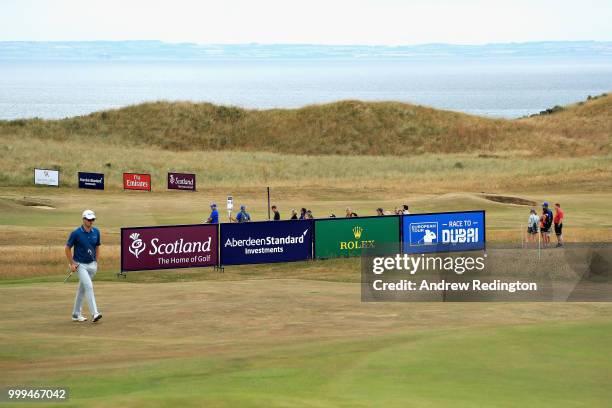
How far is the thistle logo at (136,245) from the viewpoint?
28094 millimetres

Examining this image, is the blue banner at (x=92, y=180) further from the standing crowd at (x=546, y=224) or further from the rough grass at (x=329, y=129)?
the standing crowd at (x=546, y=224)

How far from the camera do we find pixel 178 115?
116m

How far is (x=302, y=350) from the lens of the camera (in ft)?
50.1

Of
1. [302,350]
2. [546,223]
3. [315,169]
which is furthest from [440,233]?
[315,169]

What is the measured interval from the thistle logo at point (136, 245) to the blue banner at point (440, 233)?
28.4 ft

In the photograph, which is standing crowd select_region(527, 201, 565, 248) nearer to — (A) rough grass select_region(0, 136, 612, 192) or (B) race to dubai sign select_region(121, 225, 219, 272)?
(B) race to dubai sign select_region(121, 225, 219, 272)

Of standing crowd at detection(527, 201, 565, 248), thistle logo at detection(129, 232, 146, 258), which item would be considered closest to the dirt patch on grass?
standing crowd at detection(527, 201, 565, 248)

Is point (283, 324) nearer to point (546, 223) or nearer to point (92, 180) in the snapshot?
point (546, 223)

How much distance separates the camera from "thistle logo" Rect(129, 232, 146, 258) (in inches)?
1106

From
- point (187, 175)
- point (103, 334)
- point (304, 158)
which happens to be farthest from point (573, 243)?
point (304, 158)

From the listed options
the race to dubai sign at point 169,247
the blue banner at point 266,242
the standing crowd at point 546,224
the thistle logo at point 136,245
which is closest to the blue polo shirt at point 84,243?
the race to dubai sign at point 169,247

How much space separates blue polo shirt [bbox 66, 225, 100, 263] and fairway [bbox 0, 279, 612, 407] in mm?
1384

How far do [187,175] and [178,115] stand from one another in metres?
52.4

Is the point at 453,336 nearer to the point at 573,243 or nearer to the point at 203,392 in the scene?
A: the point at 203,392
